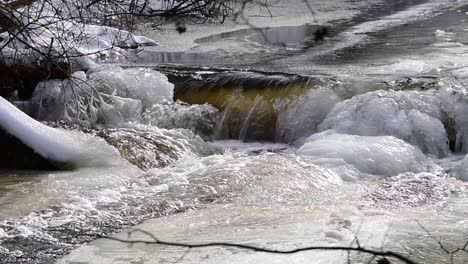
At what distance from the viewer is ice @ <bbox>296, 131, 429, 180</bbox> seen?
217 inches

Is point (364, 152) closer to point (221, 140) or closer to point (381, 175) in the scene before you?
point (381, 175)

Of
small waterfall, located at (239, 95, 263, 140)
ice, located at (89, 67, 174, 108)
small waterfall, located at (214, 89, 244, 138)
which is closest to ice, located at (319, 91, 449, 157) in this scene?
small waterfall, located at (239, 95, 263, 140)

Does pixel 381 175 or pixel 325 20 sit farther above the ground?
pixel 325 20

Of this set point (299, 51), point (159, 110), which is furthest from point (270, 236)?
point (299, 51)

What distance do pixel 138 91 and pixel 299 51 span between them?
3.28 m

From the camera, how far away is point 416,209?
4586 mm

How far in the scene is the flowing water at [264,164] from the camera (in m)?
4.07

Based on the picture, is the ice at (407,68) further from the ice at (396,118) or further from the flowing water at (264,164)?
the ice at (396,118)

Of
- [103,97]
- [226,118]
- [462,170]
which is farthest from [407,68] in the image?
[103,97]


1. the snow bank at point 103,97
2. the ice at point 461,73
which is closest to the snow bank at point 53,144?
the snow bank at point 103,97

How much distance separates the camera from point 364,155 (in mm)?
5715

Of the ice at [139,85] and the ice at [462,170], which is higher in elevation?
the ice at [139,85]

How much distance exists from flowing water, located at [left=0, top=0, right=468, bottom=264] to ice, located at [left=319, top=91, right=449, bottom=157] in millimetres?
14

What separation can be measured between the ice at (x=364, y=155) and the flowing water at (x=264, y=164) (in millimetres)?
17
